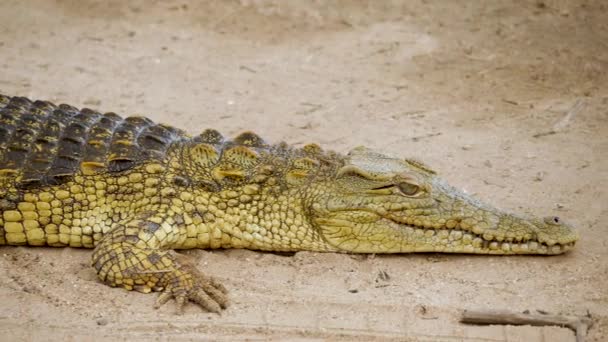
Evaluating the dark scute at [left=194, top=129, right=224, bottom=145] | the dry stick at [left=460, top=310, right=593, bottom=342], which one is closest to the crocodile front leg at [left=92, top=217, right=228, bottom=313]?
the dark scute at [left=194, top=129, right=224, bottom=145]

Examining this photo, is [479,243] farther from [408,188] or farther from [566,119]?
[566,119]

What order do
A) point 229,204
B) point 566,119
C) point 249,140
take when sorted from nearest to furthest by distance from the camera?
1. point 229,204
2. point 249,140
3. point 566,119

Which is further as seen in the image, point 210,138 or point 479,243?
point 210,138

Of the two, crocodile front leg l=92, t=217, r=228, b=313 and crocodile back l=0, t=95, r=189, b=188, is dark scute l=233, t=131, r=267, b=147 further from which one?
crocodile front leg l=92, t=217, r=228, b=313

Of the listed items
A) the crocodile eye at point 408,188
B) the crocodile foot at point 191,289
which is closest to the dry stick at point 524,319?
the crocodile eye at point 408,188

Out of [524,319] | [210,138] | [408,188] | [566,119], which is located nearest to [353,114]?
[566,119]

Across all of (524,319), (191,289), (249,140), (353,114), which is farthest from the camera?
(353,114)
